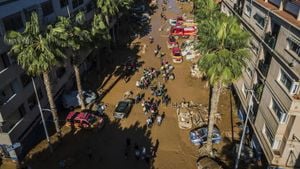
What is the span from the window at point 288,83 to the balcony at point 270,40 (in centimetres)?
329

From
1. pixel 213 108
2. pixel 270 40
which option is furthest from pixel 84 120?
pixel 270 40


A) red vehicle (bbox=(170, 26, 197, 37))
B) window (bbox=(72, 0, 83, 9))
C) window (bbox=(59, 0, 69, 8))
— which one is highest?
window (bbox=(59, 0, 69, 8))

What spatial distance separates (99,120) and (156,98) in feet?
33.5

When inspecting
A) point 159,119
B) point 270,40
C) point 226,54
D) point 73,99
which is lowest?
point 159,119

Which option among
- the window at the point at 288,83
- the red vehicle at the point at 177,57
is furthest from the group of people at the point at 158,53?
the window at the point at 288,83

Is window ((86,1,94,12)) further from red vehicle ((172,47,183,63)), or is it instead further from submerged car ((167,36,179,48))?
submerged car ((167,36,179,48))

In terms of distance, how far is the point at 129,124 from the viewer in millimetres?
35594

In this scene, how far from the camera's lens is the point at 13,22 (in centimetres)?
2822

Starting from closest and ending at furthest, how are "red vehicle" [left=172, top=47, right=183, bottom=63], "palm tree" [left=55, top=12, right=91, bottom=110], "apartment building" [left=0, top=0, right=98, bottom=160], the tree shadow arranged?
"apartment building" [left=0, top=0, right=98, bottom=160] < "palm tree" [left=55, top=12, right=91, bottom=110] < the tree shadow < "red vehicle" [left=172, top=47, right=183, bottom=63]

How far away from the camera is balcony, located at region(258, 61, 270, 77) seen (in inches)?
1064

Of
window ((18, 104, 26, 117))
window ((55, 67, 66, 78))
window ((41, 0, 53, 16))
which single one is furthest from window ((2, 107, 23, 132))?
window ((41, 0, 53, 16))

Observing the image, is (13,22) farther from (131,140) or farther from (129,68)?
(129,68)

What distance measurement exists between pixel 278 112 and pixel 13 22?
28646mm

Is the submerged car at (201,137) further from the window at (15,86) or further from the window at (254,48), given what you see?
the window at (15,86)
